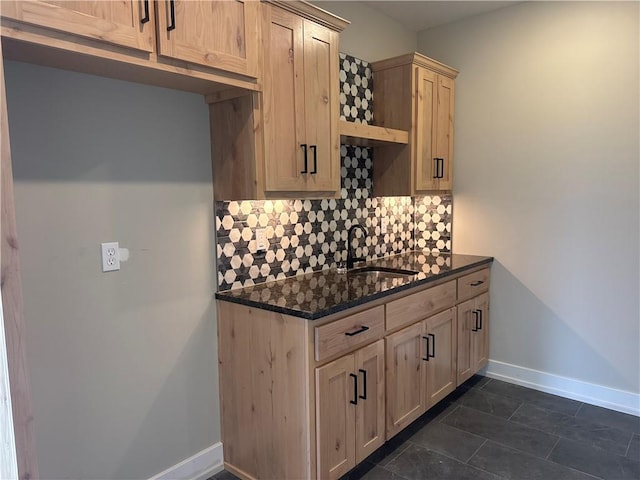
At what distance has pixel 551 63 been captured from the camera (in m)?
2.92

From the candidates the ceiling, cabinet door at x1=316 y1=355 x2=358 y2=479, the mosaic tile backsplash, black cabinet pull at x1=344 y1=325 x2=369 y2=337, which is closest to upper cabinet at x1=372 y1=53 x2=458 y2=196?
the mosaic tile backsplash

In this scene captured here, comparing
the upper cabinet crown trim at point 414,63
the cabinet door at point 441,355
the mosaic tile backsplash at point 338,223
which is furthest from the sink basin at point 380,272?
the upper cabinet crown trim at point 414,63

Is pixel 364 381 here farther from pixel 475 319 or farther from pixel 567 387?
pixel 567 387

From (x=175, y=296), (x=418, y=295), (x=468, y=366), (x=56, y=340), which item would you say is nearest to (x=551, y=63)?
(x=418, y=295)

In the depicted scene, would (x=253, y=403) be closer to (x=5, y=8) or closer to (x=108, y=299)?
(x=108, y=299)

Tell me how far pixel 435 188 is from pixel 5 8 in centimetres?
263

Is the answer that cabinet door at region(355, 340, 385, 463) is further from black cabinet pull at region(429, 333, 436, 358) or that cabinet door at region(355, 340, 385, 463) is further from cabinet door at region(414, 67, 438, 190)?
cabinet door at region(414, 67, 438, 190)

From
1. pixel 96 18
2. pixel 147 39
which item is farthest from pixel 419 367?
pixel 96 18

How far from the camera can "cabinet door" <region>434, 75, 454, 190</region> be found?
3148mm

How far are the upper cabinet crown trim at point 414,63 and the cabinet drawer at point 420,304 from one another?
1.46 m

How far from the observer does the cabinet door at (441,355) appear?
103 inches

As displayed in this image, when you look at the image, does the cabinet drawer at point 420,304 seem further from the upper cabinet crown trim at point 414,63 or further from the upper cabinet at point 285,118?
the upper cabinet crown trim at point 414,63

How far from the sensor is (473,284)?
3.06 meters

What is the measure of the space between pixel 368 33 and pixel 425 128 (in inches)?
30.4
